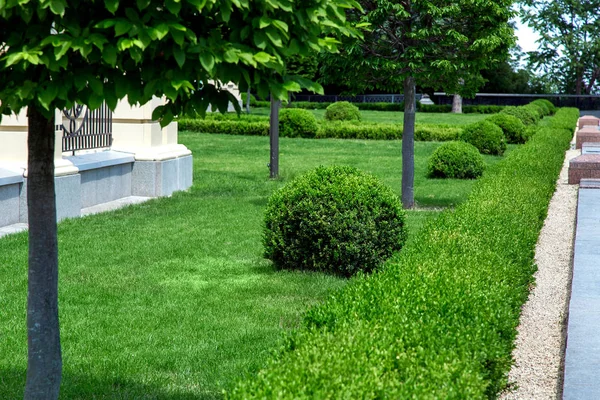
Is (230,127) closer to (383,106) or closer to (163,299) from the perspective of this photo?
(163,299)

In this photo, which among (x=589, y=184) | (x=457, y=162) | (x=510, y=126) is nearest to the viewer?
(x=589, y=184)

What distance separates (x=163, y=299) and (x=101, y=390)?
206 cm

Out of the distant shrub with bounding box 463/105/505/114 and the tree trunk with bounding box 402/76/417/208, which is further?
the distant shrub with bounding box 463/105/505/114

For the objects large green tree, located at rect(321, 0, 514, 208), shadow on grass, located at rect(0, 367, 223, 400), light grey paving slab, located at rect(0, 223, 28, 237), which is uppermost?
large green tree, located at rect(321, 0, 514, 208)

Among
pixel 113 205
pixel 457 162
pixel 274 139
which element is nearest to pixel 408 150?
pixel 274 139

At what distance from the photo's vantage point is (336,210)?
24.3ft

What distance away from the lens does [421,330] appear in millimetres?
3789

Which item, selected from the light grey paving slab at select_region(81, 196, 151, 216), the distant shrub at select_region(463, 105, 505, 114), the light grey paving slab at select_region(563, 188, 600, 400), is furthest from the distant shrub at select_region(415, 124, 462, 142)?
the distant shrub at select_region(463, 105, 505, 114)

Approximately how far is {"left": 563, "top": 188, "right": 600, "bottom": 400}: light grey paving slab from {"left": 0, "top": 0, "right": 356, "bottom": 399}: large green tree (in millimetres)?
2718

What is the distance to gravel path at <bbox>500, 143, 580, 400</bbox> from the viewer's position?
531 centimetres

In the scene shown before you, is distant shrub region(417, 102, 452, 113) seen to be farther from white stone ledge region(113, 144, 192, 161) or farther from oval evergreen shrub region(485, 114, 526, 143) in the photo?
white stone ledge region(113, 144, 192, 161)

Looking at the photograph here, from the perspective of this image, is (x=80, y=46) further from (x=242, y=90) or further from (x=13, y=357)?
(x=13, y=357)

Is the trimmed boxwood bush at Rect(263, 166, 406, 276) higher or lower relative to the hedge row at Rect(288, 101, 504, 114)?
lower

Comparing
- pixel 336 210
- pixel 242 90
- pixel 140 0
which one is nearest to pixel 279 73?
pixel 242 90
